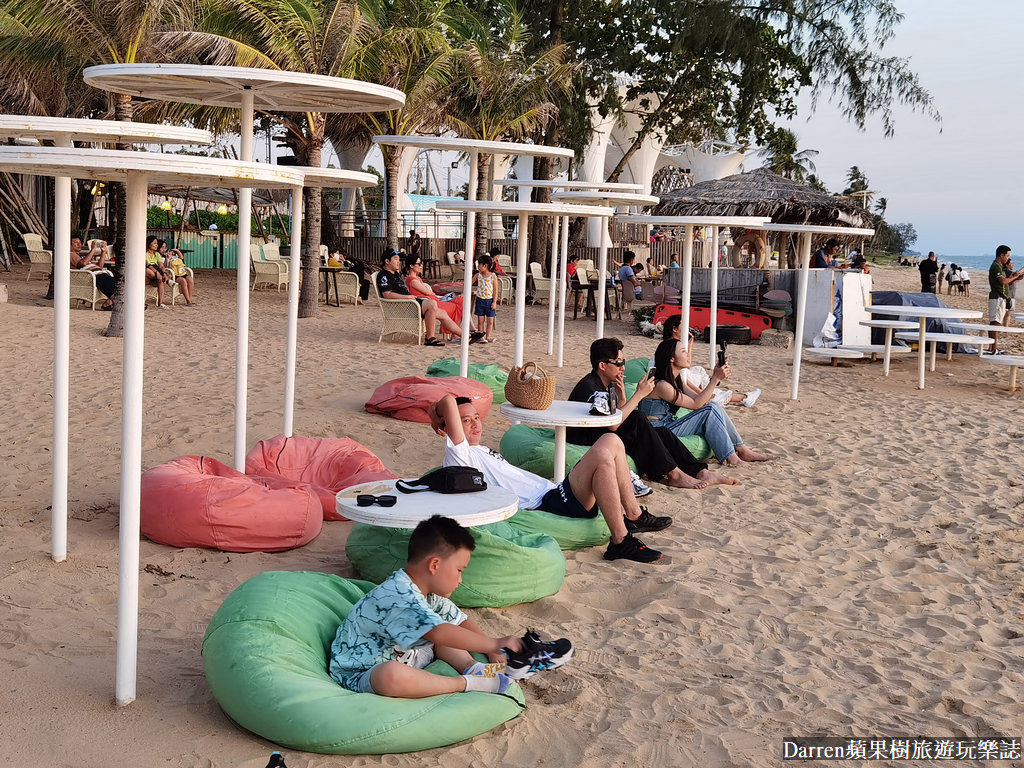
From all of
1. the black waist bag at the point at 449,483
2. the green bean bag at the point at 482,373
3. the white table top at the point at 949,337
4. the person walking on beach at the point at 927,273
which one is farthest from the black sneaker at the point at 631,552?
the person walking on beach at the point at 927,273

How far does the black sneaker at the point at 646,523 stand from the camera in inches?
237

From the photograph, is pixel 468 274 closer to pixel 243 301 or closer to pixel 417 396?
pixel 417 396

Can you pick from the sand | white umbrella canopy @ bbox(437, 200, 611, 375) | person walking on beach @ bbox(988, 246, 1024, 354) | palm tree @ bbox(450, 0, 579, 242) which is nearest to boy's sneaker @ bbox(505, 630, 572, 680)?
the sand

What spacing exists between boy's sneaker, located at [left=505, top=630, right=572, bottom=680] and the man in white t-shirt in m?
1.75

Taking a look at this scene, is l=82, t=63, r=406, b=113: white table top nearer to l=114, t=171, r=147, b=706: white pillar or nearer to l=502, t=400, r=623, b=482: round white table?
l=114, t=171, r=147, b=706: white pillar

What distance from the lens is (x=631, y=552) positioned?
549 cm

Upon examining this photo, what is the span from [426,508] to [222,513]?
144 cm

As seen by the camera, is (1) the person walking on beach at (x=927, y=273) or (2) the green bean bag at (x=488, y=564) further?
(1) the person walking on beach at (x=927, y=273)

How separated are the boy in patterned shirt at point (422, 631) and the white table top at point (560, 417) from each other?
2.28 m

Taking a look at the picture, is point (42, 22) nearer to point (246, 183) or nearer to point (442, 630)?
point (246, 183)

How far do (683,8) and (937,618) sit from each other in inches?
746

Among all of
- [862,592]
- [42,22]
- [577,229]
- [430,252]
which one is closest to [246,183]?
[862,592]

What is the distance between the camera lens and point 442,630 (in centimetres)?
354

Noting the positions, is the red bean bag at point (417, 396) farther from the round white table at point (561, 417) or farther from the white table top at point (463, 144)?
the round white table at point (561, 417)
